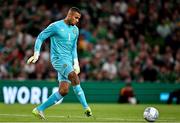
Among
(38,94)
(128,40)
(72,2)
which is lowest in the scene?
(38,94)

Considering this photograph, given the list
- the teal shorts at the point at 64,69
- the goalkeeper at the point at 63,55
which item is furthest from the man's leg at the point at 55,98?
the teal shorts at the point at 64,69

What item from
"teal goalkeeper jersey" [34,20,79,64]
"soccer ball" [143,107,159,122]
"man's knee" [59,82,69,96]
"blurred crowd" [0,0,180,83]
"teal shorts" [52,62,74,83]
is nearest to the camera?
"soccer ball" [143,107,159,122]

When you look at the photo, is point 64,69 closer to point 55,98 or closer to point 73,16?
point 55,98

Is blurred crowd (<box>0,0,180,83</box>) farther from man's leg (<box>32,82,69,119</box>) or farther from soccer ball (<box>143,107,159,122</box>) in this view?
soccer ball (<box>143,107,159,122</box>)

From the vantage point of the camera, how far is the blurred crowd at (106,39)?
2761cm

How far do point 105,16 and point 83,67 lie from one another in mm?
3960

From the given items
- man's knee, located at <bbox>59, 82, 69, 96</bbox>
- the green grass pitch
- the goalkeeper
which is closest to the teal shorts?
the goalkeeper

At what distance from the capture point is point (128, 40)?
98.5 feet

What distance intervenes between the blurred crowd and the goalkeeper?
11.2 meters

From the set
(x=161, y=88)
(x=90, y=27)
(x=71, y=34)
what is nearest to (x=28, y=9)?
(x=90, y=27)

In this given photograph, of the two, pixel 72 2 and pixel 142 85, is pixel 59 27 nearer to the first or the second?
pixel 142 85

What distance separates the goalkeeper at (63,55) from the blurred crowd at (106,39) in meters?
11.2

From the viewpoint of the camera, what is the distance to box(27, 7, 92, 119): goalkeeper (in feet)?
51.3

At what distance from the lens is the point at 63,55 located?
51.8 ft
